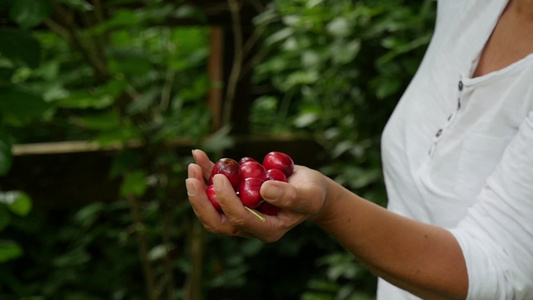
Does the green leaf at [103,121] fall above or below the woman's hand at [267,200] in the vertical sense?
below

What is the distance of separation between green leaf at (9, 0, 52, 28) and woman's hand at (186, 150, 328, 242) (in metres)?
0.43

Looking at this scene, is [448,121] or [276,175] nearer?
[276,175]

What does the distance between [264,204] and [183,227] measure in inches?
53.4

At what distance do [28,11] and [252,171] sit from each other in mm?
500

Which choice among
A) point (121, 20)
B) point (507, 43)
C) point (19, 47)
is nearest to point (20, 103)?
point (19, 47)

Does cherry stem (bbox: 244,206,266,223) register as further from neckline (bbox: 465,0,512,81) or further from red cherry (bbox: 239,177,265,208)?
neckline (bbox: 465,0,512,81)

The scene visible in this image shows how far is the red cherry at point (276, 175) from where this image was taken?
0.85 m

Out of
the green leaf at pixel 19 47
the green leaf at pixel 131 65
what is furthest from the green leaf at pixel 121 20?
the green leaf at pixel 19 47

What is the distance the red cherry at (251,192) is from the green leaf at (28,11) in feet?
1.62

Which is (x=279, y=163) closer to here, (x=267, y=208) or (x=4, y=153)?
(x=267, y=208)

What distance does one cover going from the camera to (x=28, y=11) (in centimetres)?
113

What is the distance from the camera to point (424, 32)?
1690 millimetres

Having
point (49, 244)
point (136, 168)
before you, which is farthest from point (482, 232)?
point (49, 244)

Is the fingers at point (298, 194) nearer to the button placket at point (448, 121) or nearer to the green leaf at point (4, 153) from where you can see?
the button placket at point (448, 121)
